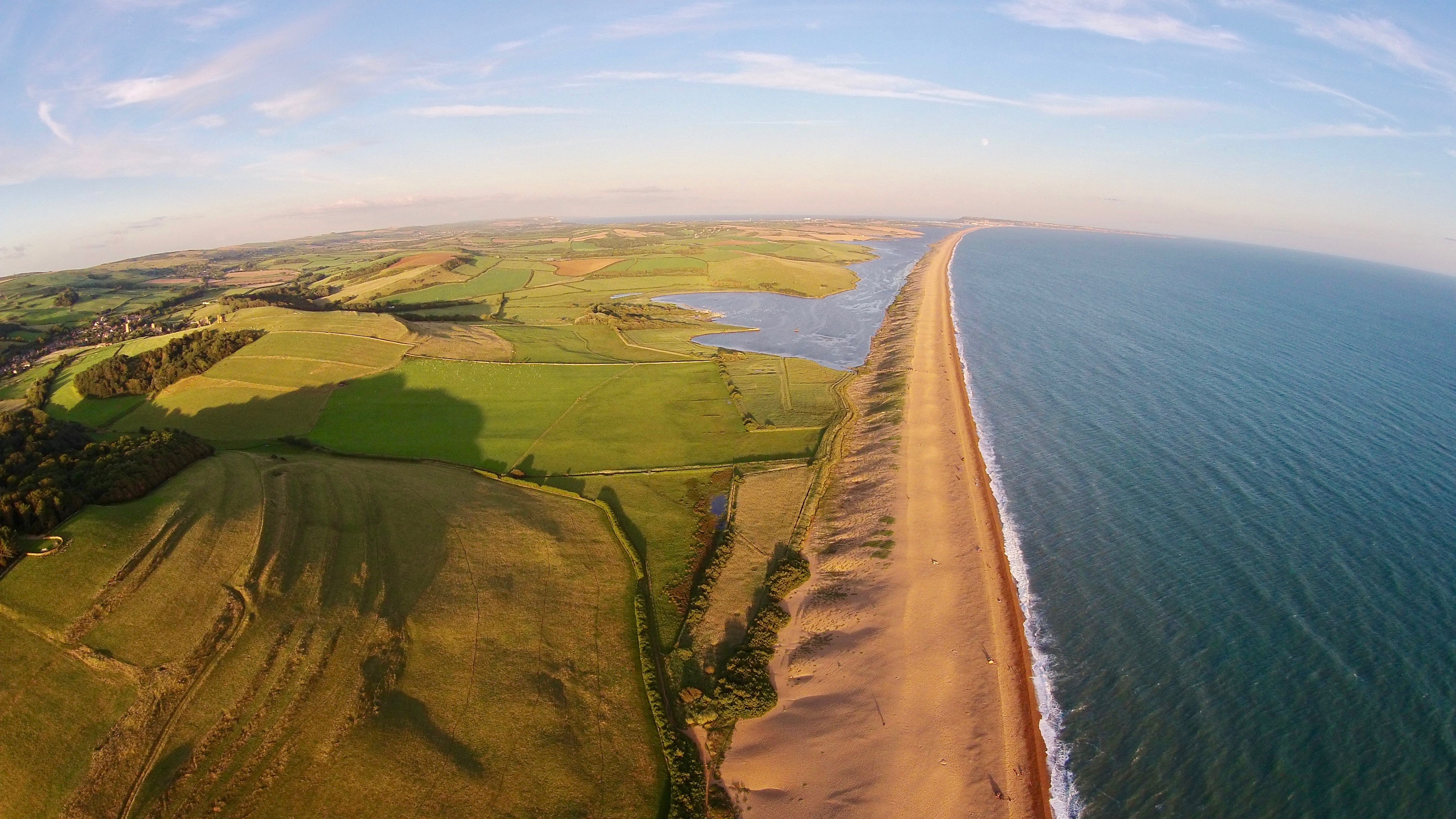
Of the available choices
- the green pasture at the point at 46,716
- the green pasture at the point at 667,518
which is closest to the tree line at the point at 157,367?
the green pasture at the point at 667,518

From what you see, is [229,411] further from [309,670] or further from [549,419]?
[309,670]

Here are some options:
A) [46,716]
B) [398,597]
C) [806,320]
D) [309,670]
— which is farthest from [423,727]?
[806,320]

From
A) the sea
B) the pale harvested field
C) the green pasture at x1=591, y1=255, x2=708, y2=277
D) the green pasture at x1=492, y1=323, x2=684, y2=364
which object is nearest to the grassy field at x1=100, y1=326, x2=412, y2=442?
the green pasture at x1=492, y1=323, x2=684, y2=364

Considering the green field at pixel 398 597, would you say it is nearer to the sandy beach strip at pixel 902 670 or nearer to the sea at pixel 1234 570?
the sandy beach strip at pixel 902 670

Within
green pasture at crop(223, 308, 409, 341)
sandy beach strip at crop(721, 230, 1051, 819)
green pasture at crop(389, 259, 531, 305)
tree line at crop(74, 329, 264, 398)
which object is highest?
green pasture at crop(389, 259, 531, 305)

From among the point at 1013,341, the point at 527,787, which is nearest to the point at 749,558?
the point at 527,787

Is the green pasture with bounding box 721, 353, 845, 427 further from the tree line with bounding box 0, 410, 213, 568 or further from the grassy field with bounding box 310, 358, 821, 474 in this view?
the tree line with bounding box 0, 410, 213, 568

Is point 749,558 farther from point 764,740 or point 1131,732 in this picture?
point 1131,732
